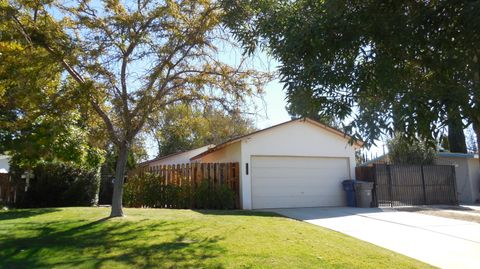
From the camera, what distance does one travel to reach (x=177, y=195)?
1814cm

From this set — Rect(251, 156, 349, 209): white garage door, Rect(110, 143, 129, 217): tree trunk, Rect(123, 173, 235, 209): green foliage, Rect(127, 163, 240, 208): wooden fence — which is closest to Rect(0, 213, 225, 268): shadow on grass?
Rect(110, 143, 129, 217): tree trunk

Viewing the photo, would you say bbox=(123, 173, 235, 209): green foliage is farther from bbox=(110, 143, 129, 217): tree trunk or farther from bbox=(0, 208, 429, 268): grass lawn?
bbox=(0, 208, 429, 268): grass lawn

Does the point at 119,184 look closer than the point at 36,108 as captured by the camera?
No

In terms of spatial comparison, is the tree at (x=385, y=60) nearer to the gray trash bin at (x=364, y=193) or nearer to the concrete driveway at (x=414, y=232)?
the concrete driveway at (x=414, y=232)

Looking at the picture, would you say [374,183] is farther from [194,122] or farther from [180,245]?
[180,245]

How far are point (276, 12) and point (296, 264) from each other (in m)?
→ 4.16

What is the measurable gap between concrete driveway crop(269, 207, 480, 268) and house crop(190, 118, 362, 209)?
2.60m

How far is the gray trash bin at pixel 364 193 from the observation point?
18.0 meters

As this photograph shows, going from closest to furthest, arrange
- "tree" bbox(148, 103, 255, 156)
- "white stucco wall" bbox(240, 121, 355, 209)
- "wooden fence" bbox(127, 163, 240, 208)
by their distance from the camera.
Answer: "tree" bbox(148, 103, 255, 156), "white stucco wall" bbox(240, 121, 355, 209), "wooden fence" bbox(127, 163, 240, 208)

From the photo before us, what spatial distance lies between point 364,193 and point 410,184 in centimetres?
322

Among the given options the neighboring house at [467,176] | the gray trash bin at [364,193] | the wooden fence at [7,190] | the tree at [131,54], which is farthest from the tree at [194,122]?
the neighboring house at [467,176]

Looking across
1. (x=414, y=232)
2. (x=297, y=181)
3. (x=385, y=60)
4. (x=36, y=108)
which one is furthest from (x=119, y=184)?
(x=385, y=60)

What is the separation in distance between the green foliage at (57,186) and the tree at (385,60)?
17.0 m

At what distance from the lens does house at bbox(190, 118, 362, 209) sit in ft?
59.0
